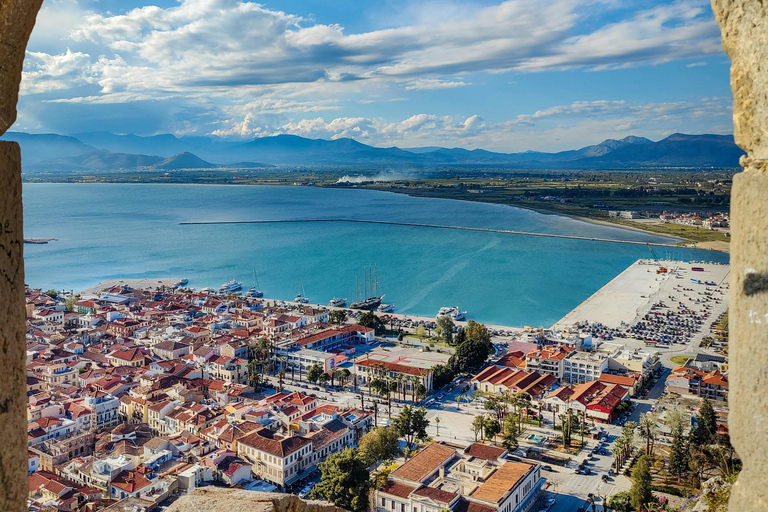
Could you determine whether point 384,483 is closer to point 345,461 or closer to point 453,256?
point 345,461

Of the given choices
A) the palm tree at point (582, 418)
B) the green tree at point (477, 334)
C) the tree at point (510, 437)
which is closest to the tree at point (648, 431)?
the palm tree at point (582, 418)

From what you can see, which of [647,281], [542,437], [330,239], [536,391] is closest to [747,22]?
[542,437]

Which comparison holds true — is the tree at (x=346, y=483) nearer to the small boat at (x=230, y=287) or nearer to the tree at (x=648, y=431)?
the tree at (x=648, y=431)

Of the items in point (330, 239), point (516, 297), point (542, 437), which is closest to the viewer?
point (542, 437)

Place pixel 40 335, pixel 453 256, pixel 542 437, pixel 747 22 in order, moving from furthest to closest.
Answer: pixel 453 256
pixel 40 335
pixel 542 437
pixel 747 22

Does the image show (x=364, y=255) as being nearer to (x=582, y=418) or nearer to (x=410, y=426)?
(x=582, y=418)

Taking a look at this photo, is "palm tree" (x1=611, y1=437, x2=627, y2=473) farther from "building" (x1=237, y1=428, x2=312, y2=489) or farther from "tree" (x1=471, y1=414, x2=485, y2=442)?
"building" (x1=237, y1=428, x2=312, y2=489)
